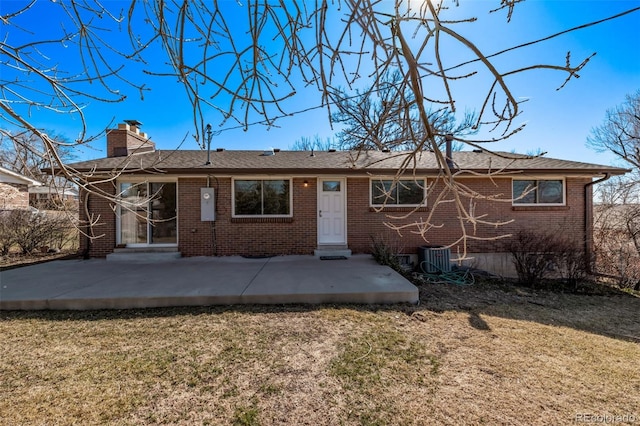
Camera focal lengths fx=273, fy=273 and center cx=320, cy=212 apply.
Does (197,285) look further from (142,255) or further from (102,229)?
(102,229)

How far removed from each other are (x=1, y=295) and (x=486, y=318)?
27.6 ft

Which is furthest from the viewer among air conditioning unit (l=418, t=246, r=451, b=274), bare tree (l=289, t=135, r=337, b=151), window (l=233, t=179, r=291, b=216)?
bare tree (l=289, t=135, r=337, b=151)

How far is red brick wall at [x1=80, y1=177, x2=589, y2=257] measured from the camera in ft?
28.5

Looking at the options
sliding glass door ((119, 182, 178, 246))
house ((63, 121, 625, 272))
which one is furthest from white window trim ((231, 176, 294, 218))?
sliding glass door ((119, 182, 178, 246))

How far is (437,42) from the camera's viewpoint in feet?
4.50

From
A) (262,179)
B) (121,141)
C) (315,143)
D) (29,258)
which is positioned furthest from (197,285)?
(315,143)

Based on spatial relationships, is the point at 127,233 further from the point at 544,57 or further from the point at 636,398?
the point at 636,398

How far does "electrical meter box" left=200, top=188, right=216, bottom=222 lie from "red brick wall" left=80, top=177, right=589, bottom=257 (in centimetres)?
16

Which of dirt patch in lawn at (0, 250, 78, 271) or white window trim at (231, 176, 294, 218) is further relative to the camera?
white window trim at (231, 176, 294, 218)

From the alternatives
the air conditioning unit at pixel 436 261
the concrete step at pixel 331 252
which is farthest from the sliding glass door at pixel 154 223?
the air conditioning unit at pixel 436 261

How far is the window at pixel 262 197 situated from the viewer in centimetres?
888

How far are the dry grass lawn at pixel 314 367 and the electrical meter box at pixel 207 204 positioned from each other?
14.6ft

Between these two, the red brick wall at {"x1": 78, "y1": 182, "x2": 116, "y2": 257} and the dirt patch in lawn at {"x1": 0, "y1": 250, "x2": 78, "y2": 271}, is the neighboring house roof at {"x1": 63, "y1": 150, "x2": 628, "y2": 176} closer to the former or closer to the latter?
the red brick wall at {"x1": 78, "y1": 182, "x2": 116, "y2": 257}

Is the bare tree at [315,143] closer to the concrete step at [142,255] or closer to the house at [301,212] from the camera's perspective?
the house at [301,212]
